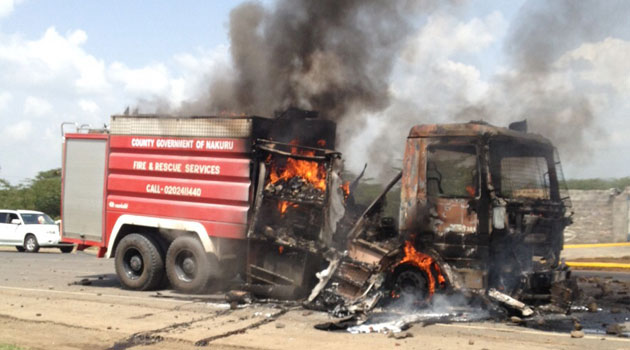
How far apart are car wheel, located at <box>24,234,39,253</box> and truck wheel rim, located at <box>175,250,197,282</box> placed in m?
13.7

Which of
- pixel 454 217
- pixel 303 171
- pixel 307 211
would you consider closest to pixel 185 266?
pixel 307 211

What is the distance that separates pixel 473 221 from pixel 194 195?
466 cm

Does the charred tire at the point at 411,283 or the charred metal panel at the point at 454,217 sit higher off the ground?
the charred metal panel at the point at 454,217

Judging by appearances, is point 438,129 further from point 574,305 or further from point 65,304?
point 65,304

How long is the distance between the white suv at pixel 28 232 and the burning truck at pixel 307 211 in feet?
36.3

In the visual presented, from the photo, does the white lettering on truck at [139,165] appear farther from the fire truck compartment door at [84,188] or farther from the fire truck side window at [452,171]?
the fire truck side window at [452,171]

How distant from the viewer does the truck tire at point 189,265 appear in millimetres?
10641

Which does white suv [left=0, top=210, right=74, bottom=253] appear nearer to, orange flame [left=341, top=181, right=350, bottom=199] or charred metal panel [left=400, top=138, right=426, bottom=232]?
orange flame [left=341, top=181, right=350, bottom=199]

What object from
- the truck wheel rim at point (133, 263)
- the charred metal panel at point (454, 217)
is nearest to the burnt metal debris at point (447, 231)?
the charred metal panel at point (454, 217)

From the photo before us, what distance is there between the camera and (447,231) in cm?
845

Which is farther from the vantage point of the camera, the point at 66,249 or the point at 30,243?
the point at 66,249

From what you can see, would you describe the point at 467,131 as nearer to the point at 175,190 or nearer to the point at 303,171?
the point at 303,171

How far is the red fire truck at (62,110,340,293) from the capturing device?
1002 centimetres

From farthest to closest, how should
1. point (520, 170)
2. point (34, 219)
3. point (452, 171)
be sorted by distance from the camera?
point (34, 219)
point (520, 170)
point (452, 171)
